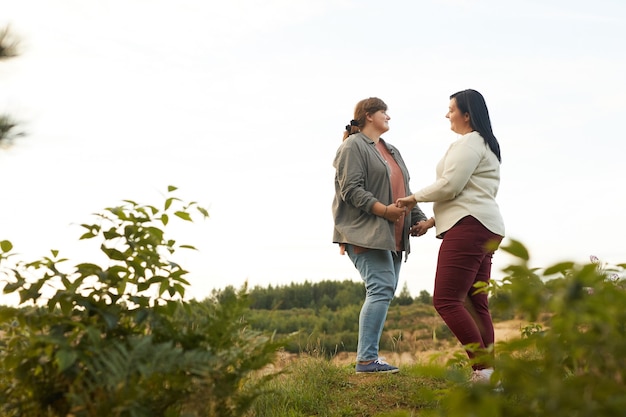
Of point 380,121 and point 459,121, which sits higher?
point 380,121

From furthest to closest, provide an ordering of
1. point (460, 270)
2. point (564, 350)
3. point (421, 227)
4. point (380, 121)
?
point (380, 121) → point (421, 227) → point (460, 270) → point (564, 350)

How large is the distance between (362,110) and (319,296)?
33.2 feet

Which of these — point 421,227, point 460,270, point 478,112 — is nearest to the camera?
point 460,270

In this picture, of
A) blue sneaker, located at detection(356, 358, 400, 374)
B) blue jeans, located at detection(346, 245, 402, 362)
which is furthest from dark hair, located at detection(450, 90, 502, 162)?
blue sneaker, located at detection(356, 358, 400, 374)

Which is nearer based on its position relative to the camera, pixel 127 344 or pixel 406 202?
pixel 127 344

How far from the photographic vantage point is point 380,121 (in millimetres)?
5793

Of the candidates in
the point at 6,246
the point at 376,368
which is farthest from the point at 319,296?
the point at 6,246

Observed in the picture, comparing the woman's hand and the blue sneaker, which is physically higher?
the woman's hand

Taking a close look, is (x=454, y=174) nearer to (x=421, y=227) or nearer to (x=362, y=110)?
(x=421, y=227)

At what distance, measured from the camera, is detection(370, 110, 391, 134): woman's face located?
579 cm

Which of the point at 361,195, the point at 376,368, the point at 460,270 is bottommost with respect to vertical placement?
the point at 376,368

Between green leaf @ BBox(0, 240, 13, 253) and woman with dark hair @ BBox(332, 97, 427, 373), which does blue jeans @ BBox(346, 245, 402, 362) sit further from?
green leaf @ BBox(0, 240, 13, 253)

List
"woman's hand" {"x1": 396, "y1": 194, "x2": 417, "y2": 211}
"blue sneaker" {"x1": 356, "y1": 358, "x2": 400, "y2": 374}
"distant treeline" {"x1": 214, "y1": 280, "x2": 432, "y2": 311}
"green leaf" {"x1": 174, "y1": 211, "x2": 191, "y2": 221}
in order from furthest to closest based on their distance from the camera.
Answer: "distant treeline" {"x1": 214, "y1": 280, "x2": 432, "y2": 311}
"blue sneaker" {"x1": 356, "y1": 358, "x2": 400, "y2": 374}
"woman's hand" {"x1": 396, "y1": 194, "x2": 417, "y2": 211}
"green leaf" {"x1": 174, "y1": 211, "x2": 191, "y2": 221}

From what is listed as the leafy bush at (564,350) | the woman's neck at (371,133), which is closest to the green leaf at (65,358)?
the leafy bush at (564,350)
